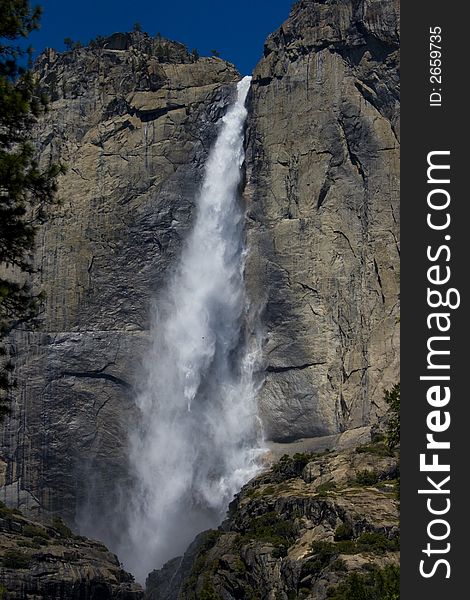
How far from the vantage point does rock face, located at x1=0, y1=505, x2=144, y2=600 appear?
207ft

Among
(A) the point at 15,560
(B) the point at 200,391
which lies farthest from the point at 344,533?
(B) the point at 200,391

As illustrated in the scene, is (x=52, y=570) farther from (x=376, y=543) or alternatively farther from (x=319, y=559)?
(x=376, y=543)

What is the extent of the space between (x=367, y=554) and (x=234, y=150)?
5166 centimetres

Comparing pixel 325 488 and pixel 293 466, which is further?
pixel 293 466

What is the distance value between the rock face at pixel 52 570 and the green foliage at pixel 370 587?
26.6 metres

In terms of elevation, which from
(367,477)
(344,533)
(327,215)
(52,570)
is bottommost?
(52,570)

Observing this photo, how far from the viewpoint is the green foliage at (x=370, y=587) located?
34.6m

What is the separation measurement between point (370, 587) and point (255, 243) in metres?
48.9

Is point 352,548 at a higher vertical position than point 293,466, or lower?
lower

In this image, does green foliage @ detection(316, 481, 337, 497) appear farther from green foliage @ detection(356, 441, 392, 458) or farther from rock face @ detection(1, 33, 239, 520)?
rock face @ detection(1, 33, 239, 520)

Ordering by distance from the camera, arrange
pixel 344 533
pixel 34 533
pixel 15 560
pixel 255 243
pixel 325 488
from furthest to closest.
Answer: pixel 255 243
pixel 34 533
pixel 15 560
pixel 325 488
pixel 344 533

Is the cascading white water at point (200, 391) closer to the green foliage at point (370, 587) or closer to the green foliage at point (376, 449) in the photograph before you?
the green foliage at point (376, 449)

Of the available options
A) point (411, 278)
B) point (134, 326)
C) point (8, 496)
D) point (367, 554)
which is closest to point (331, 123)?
point (134, 326)

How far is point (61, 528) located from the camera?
7606 centimetres
